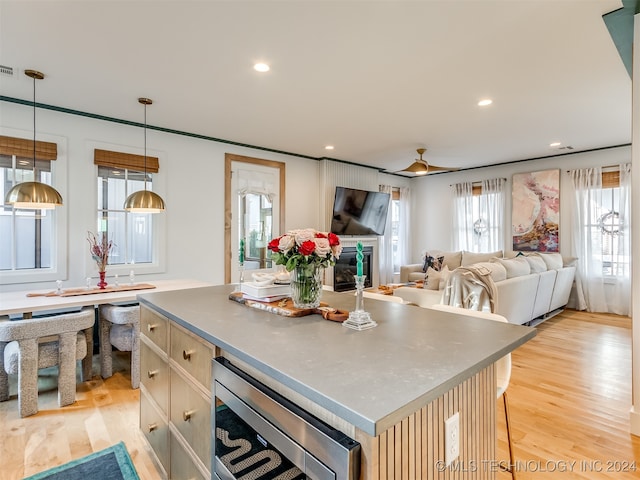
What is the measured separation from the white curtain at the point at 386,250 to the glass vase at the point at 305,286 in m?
5.74

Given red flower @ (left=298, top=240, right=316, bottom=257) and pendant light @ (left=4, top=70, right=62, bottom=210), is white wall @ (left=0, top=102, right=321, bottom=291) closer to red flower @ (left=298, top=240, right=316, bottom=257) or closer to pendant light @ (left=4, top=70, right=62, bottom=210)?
pendant light @ (left=4, top=70, right=62, bottom=210)

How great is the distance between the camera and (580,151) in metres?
5.66

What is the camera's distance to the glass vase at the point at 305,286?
5.41 feet

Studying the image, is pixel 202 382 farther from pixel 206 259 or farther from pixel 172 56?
pixel 206 259

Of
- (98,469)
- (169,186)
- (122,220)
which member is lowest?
(98,469)

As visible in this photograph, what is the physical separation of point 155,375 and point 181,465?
49 centimetres

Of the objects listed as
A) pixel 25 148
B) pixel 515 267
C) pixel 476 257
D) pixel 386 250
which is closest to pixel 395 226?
pixel 386 250

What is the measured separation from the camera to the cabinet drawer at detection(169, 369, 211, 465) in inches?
53.7

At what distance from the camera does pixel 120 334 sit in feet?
9.88

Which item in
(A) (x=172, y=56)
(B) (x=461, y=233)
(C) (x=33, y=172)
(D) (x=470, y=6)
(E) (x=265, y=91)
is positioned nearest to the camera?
(D) (x=470, y=6)

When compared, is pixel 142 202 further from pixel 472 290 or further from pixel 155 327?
pixel 472 290

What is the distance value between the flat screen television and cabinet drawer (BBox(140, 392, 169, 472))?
4.59 metres

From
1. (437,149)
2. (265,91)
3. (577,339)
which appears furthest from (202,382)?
(437,149)

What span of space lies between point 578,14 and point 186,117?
3675mm
